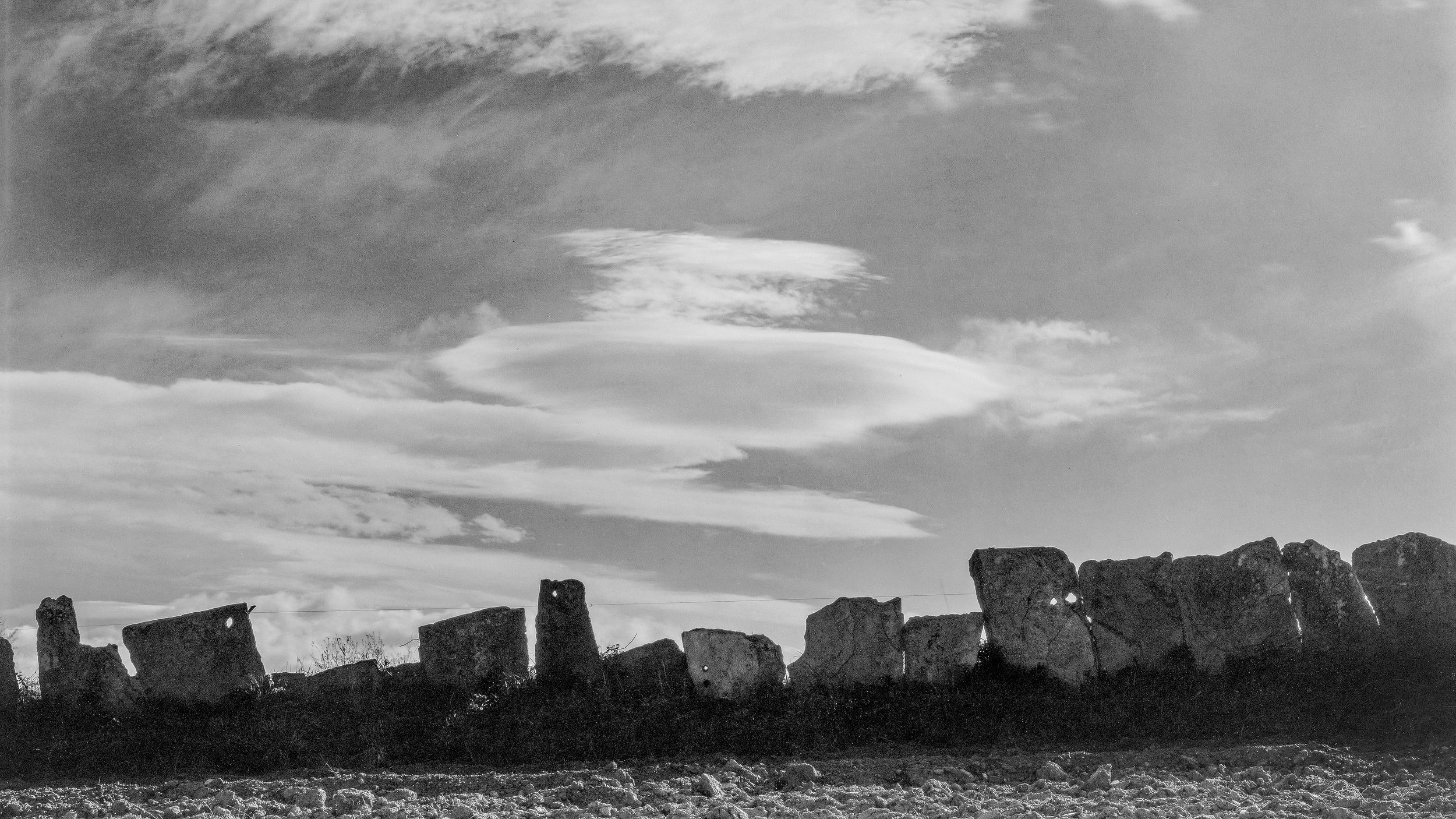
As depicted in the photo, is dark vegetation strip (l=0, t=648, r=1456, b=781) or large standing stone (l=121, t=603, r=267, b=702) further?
large standing stone (l=121, t=603, r=267, b=702)

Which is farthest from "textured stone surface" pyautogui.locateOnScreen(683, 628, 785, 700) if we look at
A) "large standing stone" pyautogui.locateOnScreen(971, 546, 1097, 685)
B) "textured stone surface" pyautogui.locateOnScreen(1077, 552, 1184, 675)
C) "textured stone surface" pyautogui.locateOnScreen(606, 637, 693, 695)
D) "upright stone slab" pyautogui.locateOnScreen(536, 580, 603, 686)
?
"textured stone surface" pyautogui.locateOnScreen(1077, 552, 1184, 675)

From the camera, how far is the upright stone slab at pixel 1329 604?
16719 millimetres

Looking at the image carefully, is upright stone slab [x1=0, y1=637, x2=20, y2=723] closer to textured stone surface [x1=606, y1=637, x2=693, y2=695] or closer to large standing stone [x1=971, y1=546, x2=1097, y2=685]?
textured stone surface [x1=606, y1=637, x2=693, y2=695]

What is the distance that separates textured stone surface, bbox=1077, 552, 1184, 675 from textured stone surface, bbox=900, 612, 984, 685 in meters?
1.52

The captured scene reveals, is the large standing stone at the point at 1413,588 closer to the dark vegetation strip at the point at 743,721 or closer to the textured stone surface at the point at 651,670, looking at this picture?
the dark vegetation strip at the point at 743,721

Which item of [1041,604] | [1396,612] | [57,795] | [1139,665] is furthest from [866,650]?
[57,795]

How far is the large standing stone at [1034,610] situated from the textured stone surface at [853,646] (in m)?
1.12

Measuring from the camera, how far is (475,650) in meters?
16.8

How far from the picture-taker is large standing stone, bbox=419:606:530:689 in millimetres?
16703

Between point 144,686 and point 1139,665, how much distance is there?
11655mm

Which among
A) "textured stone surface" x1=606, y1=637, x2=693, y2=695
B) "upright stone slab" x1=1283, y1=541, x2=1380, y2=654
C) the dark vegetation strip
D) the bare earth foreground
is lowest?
the bare earth foreground

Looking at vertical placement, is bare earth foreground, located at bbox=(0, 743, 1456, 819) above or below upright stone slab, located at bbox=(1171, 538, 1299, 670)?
below

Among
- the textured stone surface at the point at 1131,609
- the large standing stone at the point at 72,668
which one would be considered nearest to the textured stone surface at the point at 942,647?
the textured stone surface at the point at 1131,609

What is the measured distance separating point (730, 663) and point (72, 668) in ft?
25.3
